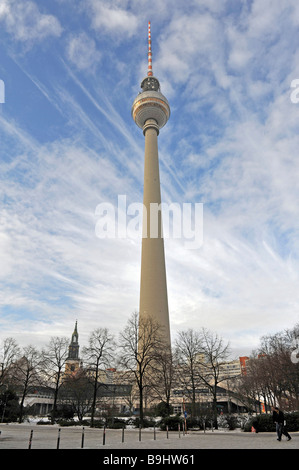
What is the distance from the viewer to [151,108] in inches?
3241

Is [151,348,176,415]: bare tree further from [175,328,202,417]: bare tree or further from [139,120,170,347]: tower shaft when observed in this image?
[139,120,170,347]: tower shaft

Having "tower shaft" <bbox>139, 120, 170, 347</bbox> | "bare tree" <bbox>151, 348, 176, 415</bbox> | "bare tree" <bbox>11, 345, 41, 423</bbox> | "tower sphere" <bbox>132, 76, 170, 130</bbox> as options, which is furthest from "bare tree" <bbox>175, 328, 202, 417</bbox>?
"tower sphere" <bbox>132, 76, 170, 130</bbox>

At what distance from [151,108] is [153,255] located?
131ft

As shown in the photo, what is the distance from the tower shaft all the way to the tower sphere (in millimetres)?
11008

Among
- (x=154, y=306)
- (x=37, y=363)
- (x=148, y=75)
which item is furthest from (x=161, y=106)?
(x=37, y=363)

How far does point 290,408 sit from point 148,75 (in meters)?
84.6

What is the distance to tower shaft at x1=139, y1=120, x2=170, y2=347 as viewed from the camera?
61.1m

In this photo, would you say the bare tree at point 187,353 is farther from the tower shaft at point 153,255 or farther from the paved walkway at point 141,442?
the paved walkway at point 141,442

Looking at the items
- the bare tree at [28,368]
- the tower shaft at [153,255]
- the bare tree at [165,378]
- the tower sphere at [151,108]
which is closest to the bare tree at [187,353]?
the bare tree at [165,378]

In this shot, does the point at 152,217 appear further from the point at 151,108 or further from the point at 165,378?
the point at 165,378

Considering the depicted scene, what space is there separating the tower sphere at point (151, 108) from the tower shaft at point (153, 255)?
1101cm

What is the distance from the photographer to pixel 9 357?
5031cm
